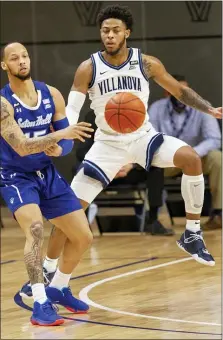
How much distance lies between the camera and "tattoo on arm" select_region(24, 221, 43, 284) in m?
6.13

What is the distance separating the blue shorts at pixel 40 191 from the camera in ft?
19.7

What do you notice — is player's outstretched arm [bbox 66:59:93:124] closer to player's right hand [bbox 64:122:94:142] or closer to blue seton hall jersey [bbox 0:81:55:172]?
blue seton hall jersey [bbox 0:81:55:172]

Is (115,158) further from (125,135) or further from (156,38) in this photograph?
(156,38)

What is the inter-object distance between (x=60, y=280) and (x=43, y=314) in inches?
26.4


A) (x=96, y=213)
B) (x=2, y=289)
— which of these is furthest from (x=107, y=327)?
(x=96, y=213)

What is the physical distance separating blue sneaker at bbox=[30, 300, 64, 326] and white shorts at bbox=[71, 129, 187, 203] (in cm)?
78

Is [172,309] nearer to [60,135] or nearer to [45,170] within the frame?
[45,170]

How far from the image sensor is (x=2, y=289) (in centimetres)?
887

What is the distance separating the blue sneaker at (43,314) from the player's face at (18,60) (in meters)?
2.25

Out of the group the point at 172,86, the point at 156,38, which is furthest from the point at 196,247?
the point at 156,38

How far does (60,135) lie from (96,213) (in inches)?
263

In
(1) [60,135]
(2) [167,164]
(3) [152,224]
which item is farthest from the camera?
(3) [152,224]

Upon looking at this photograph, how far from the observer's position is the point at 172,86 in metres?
5.24

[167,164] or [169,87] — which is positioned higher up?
[169,87]
